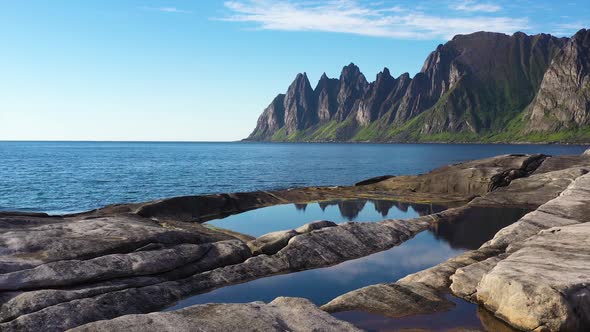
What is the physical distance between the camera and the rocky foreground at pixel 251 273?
68.7 feet

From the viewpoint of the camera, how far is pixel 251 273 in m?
32.2

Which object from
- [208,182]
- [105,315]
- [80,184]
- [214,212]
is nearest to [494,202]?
[214,212]

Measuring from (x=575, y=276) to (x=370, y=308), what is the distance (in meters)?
10.5

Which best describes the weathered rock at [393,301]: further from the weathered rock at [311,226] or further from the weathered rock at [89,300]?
the weathered rock at [311,226]

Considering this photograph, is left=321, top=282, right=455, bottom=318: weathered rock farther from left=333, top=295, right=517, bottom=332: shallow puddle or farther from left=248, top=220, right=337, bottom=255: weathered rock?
left=248, top=220, right=337, bottom=255: weathered rock

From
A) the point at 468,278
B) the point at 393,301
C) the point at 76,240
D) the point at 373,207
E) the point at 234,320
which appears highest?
the point at 76,240

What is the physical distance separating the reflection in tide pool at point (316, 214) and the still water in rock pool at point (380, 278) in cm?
342

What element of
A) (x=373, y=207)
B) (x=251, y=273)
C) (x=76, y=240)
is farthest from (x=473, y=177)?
(x=76, y=240)

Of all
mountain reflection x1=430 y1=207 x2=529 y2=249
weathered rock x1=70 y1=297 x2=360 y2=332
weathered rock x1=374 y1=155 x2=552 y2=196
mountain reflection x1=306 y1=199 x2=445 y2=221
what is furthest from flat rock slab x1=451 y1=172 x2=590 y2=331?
weathered rock x1=374 y1=155 x2=552 y2=196

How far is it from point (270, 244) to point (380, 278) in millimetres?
9407

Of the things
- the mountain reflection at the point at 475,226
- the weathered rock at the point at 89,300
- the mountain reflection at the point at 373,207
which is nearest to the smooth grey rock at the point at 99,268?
the weathered rock at the point at 89,300

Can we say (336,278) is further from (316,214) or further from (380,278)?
(316,214)

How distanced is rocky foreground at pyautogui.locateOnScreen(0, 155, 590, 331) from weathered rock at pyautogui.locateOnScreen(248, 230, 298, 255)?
0.28ft

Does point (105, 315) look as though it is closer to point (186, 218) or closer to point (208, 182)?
point (186, 218)
